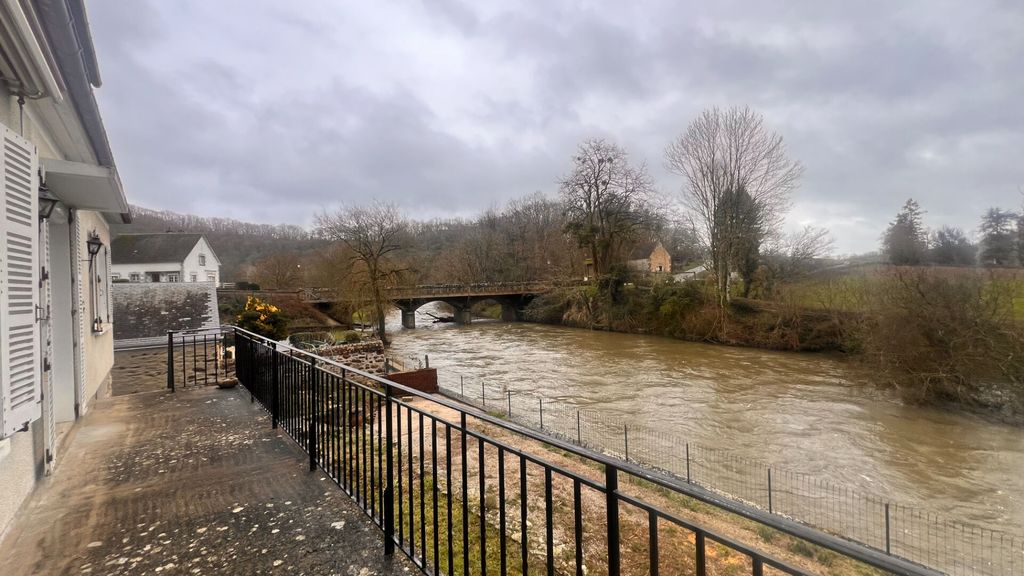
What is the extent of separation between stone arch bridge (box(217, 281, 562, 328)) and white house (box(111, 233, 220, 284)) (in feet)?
29.1

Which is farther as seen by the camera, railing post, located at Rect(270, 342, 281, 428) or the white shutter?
railing post, located at Rect(270, 342, 281, 428)

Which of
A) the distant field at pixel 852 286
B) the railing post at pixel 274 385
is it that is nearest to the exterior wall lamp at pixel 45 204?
the railing post at pixel 274 385

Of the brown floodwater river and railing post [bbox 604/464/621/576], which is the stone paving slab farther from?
the brown floodwater river

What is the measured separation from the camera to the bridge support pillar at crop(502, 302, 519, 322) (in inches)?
1529

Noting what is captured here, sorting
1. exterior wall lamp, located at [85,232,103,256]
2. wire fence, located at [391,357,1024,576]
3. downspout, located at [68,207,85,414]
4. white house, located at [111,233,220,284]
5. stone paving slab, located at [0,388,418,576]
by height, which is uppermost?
white house, located at [111,233,220,284]

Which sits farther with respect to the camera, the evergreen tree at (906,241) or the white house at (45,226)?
the evergreen tree at (906,241)

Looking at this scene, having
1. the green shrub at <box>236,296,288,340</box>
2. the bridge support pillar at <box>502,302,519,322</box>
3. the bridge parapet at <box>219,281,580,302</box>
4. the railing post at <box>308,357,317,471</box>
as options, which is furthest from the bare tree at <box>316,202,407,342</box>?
the railing post at <box>308,357,317,471</box>

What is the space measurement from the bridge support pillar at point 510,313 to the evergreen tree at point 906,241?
25.2 meters

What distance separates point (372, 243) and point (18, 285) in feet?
77.8

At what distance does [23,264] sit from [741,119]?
A: 93.4ft

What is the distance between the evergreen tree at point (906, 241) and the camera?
15.0 m

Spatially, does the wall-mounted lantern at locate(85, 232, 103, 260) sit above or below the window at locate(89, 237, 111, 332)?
above

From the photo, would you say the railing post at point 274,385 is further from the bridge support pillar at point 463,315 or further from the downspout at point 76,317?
the bridge support pillar at point 463,315

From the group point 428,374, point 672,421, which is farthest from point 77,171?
point 672,421
